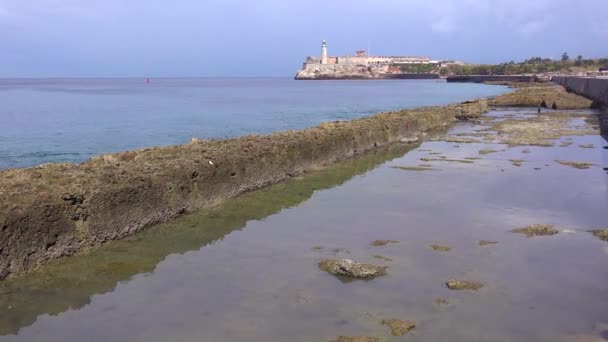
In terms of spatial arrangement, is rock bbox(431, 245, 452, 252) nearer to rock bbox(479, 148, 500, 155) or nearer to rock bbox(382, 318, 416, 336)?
rock bbox(382, 318, 416, 336)

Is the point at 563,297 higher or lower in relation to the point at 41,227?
lower

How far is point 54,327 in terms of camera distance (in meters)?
6.95

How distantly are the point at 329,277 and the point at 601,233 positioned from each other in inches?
234

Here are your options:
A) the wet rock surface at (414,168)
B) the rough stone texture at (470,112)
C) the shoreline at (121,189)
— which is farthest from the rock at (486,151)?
the rough stone texture at (470,112)

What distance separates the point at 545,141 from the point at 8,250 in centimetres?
2495

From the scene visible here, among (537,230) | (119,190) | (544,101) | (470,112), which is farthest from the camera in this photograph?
(544,101)

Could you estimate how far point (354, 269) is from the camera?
8625 millimetres

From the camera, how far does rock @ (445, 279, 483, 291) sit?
26.3 feet

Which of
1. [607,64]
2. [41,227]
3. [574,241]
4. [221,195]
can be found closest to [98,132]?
[221,195]

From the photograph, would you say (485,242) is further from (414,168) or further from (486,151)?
(486,151)

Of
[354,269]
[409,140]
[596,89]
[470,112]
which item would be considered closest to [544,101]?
[596,89]

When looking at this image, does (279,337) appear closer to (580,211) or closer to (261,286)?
(261,286)

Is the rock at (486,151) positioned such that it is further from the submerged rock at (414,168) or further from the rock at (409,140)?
the submerged rock at (414,168)

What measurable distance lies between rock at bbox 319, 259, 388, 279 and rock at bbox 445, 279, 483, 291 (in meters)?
1.08
